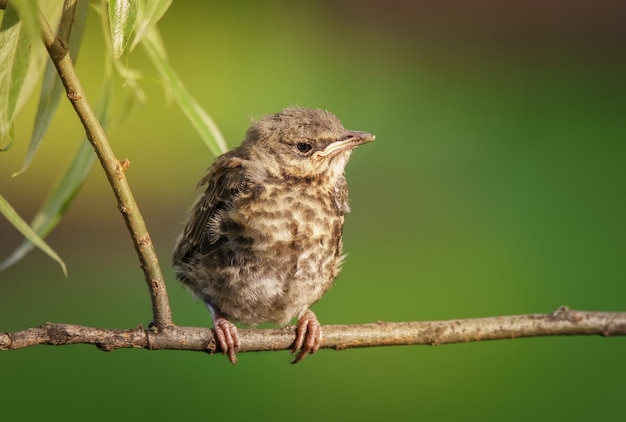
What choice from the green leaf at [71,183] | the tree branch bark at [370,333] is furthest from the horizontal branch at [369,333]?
the green leaf at [71,183]

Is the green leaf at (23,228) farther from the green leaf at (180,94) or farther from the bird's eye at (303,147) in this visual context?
the bird's eye at (303,147)

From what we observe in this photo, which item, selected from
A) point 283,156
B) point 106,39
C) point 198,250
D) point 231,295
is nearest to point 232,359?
point 231,295

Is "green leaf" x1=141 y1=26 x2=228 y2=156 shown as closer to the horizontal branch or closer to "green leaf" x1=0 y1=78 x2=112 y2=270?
"green leaf" x1=0 y1=78 x2=112 y2=270

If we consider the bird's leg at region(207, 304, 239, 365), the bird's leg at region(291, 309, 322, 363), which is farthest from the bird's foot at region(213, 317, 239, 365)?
the bird's leg at region(291, 309, 322, 363)

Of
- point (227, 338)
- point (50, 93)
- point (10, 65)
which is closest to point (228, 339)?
point (227, 338)

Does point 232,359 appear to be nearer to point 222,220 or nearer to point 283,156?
point 222,220

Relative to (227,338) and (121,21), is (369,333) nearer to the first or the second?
(227,338)
